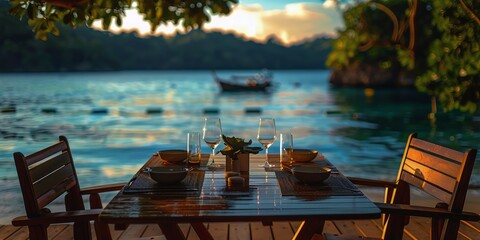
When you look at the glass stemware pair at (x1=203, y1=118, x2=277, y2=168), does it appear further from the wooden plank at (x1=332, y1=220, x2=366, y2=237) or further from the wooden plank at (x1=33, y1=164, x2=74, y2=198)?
the wooden plank at (x1=332, y1=220, x2=366, y2=237)

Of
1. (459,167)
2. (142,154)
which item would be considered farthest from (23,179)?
(142,154)

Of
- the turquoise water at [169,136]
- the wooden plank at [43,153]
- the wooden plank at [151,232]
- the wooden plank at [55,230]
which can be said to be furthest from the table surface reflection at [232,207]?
the turquoise water at [169,136]

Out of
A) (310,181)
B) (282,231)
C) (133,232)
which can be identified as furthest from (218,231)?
(310,181)

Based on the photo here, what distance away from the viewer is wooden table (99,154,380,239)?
200cm

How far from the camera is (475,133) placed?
17.2 metres

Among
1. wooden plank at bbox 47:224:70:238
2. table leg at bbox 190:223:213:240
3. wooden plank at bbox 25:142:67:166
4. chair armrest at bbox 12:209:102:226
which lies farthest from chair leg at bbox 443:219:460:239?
wooden plank at bbox 47:224:70:238

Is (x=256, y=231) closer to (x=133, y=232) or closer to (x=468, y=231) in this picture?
(x=133, y=232)

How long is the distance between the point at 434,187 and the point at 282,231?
5.12 ft

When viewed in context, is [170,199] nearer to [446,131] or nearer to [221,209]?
[221,209]

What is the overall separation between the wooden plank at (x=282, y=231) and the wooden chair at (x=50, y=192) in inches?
55.1

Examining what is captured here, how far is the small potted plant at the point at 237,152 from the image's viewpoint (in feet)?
8.98

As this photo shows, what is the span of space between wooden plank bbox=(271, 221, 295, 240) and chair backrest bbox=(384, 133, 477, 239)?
1035 mm

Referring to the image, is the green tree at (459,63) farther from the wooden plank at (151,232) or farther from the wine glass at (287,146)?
the wooden plank at (151,232)

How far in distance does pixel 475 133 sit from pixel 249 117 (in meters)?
9.41
